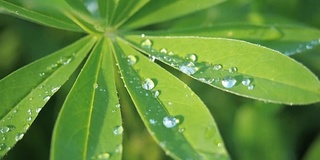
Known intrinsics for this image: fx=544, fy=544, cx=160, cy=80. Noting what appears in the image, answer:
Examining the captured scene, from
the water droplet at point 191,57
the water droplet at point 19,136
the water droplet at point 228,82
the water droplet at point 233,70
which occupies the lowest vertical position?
the water droplet at point 228,82

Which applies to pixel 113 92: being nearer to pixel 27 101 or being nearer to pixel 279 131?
pixel 27 101

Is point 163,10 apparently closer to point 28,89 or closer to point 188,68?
point 188,68

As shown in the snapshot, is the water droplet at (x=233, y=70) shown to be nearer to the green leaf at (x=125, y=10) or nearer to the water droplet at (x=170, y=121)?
the water droplet at (x=170, y=121)

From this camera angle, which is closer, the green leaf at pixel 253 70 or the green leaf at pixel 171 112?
the green leaf at pixel 171 112

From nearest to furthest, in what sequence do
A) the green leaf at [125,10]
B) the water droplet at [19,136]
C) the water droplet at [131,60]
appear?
the water droplet at [19,136] < the water droplet at [131,60] < the green leaf at [125,10]

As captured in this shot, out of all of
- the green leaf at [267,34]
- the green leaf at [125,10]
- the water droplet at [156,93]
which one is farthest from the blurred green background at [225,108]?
the water droplet at [156,93]

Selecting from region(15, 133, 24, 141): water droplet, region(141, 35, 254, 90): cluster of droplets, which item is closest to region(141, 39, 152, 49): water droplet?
region(141, 35, 254, 90): cluster of droplets

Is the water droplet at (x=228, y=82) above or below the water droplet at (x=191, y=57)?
below

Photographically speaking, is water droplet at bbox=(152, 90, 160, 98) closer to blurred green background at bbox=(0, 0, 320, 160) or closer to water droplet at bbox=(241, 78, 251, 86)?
water droplet at bbox=(241, 78, 251, 86)
